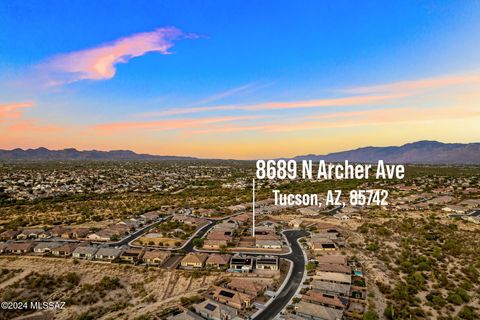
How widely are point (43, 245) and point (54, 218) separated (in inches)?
851

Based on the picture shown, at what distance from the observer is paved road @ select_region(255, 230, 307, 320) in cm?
3041

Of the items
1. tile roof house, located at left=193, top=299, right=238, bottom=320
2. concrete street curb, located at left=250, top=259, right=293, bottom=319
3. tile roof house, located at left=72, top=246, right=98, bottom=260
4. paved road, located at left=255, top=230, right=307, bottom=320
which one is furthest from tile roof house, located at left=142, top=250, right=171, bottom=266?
paved road, located at left=255, top=230, right=307, bottom=320

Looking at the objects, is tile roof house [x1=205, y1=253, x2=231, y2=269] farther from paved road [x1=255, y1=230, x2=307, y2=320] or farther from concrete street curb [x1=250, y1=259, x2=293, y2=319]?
paved road [x1=255, y1=230, x2=307, y2=320]

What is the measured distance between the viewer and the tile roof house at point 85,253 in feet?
146

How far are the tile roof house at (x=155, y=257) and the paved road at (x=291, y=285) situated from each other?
17193 mm

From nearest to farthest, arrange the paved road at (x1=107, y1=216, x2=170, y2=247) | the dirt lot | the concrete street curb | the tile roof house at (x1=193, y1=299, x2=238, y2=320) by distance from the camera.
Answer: the tile roof house at (x1=193, y1=299, x2=238, y2=320)
the concrete street curb
the dirt lot
the paved road at (x1=107, y1=216, x2=170, y2=247)

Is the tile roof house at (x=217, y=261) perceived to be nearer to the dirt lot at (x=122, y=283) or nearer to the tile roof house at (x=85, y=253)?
the dirt lot at (x=122, y=283)

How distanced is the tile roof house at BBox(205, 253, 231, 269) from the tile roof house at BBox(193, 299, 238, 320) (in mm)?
9517

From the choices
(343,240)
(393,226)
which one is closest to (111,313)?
(343,240)

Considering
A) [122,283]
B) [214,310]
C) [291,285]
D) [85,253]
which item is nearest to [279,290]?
[291,285]

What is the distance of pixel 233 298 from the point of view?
31.8 m

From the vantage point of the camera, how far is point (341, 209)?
252ft

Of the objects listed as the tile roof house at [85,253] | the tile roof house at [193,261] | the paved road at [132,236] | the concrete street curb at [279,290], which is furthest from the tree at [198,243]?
the tile roof house at [85,253]

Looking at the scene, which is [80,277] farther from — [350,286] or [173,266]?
[350,286]
